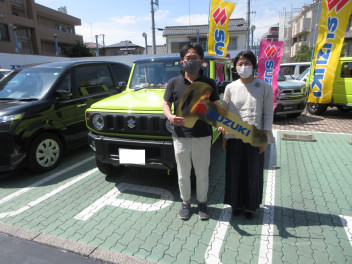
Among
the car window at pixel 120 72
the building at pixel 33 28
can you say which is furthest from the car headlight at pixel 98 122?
the building at pixel 33 28

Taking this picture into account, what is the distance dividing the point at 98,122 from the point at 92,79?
2.16 meters

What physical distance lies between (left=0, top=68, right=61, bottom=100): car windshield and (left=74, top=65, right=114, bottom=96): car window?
44 cm

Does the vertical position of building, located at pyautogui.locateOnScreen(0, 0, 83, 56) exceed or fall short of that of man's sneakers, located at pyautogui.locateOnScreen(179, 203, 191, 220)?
it exceeds it

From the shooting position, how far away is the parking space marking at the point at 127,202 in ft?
9.85

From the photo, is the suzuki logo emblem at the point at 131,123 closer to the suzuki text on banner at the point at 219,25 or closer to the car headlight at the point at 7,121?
the car headlight at the point at 7,121

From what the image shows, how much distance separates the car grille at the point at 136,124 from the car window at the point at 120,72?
2819 millimetres

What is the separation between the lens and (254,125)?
7.77ft

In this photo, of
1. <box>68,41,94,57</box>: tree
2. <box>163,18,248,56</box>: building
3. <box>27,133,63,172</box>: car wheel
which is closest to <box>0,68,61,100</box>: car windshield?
<box>27,133,63,172</box>: car wheel

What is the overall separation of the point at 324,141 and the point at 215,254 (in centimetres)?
466

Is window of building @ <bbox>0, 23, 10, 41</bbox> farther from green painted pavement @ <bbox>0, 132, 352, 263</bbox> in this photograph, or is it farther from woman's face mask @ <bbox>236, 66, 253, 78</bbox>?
woman's face mask @ <bbox>236, 66, 253, 78</bbox>

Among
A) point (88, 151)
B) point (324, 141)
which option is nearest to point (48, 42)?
point (88, 151)

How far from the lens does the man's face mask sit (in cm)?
237

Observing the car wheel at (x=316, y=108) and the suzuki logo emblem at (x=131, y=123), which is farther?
the car wheel at (x=316, y=108)

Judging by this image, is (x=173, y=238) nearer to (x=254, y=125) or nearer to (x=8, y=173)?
(x=254, y=125)
